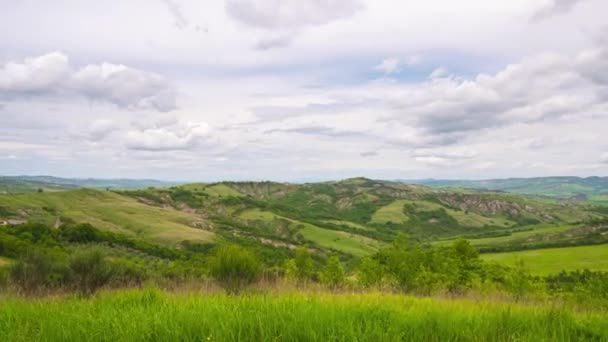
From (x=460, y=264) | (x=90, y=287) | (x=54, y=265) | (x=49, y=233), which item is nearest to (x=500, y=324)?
(x=90, y=287)

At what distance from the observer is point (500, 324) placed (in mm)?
6039

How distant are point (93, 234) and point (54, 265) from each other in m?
118

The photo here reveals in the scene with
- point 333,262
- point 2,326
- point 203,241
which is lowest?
point 203,241

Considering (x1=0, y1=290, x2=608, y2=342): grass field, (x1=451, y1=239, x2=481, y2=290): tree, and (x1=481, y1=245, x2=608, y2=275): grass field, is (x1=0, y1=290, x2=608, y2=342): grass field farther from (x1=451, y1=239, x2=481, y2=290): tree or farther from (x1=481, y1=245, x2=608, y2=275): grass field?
(x1=481, y1=245, x2=608, y2=275): grass field

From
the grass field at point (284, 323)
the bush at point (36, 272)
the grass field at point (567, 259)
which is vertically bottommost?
the grass field at point (567, 259)

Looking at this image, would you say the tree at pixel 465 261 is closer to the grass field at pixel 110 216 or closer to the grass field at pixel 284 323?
the grass field at pixel 284 323

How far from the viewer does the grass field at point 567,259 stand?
106 meters

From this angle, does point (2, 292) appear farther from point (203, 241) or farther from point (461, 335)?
point (203, 241)

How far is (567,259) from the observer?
388 feet

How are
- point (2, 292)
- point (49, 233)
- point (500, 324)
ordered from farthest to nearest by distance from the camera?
point (49, 233)
point (2, 292)
point (500, 324)

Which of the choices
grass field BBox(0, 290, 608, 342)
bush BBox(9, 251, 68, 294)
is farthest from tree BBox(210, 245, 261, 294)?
grass field BBox(0, 290, 608, 342)

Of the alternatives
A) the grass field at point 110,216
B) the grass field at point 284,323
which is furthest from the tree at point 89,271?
the grass field at point 110,216

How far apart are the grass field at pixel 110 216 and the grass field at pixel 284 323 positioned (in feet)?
470

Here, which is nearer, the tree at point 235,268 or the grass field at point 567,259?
the tree at point 235,268
